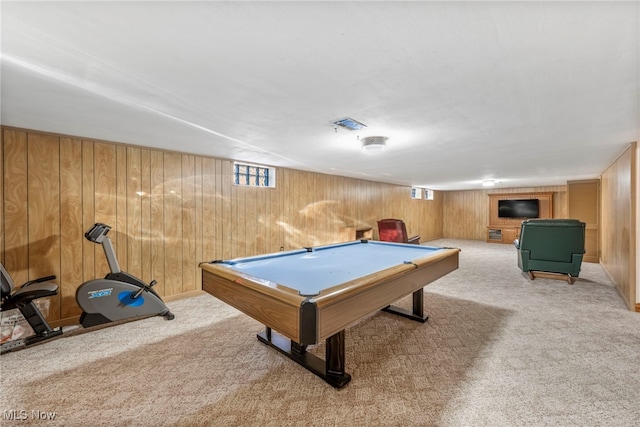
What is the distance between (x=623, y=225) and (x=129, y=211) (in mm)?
6574

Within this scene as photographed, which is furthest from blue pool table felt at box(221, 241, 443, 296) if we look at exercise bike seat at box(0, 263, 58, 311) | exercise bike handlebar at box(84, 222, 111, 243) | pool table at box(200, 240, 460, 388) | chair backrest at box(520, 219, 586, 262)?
chair backrest at box(520, 219, 586, 262)

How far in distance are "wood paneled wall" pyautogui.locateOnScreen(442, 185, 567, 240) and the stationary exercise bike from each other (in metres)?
10.9

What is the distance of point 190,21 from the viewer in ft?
3.76

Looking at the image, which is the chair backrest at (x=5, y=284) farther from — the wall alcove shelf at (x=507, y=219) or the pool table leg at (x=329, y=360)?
the wall alcove shelf at (x=507, y=219)

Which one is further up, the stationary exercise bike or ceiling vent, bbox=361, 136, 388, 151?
ceiling vent, bbox=361, 136, 388, 151

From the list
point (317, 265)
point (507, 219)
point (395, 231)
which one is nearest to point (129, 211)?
point (317, 265)

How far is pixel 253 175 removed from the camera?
470 cm

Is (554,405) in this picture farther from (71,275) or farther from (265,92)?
(71,275)

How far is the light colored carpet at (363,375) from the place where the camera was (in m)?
1.61

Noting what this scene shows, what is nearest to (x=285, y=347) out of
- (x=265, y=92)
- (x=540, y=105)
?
(x=265, y=92)

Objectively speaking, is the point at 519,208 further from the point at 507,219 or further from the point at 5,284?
the point at 5,284

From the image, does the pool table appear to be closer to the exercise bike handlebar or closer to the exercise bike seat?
the exercise bike handlebar

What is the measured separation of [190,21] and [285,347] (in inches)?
92.5

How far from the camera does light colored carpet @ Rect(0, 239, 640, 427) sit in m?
1.61
